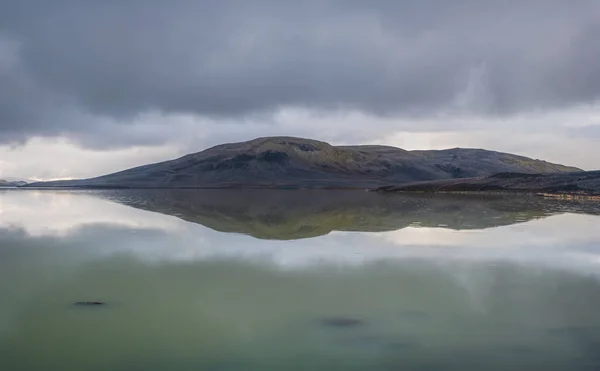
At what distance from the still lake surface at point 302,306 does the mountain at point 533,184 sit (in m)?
64.5

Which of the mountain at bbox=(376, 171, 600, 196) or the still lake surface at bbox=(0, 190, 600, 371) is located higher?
the mountain at bbox=(376, 171, 600, 196)

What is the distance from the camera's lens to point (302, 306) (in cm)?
989

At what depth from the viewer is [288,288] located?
11.3 meters

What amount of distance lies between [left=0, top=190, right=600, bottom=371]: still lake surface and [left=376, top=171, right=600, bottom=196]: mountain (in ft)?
212

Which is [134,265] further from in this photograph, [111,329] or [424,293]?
[424,293]

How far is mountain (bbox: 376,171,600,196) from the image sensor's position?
80100 mm

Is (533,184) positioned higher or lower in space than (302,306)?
higher

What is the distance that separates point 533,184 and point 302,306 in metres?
94.1

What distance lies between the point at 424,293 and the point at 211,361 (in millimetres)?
5251

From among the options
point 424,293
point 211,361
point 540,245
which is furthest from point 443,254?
point 211,361

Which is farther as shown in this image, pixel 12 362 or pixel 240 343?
pixel 240 343

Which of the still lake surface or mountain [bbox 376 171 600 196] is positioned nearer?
the still lake surface

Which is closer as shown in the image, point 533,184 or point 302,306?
point 302,306

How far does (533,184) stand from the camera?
9462 centimetres
